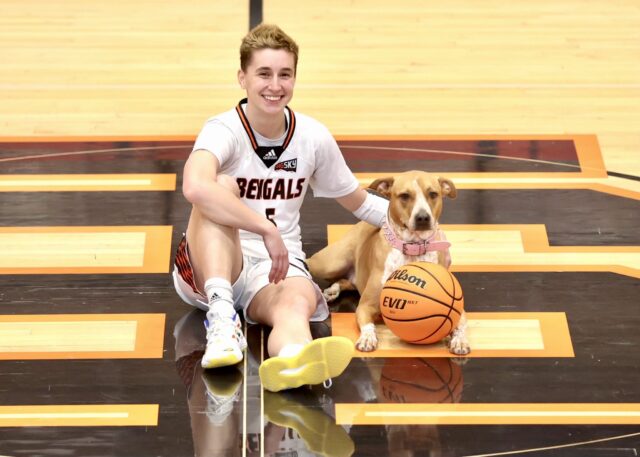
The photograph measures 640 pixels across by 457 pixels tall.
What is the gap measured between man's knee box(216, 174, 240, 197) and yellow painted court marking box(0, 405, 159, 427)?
103cm

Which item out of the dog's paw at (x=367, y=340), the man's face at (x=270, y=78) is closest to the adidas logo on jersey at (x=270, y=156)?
the man's face at (x=270, y=78)

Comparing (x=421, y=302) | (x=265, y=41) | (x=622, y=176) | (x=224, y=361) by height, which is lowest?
(x=224, y=361)

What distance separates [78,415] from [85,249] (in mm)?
1753

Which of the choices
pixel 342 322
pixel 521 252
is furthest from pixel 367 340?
pixel 521 252

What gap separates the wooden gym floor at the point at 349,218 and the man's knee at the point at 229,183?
2.42 feet

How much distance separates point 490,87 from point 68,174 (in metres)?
3.17

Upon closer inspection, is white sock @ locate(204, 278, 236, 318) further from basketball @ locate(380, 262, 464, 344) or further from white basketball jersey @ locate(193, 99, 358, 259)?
basketball @ locate(380, 262, 464, 344)

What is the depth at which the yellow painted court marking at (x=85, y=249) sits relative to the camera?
7.05 metres

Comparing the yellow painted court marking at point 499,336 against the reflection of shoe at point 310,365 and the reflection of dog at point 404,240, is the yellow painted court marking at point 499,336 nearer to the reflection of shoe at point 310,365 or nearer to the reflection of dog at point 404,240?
the reflection of dog at point 404,240

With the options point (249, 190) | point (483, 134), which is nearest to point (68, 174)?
point (249, 190)

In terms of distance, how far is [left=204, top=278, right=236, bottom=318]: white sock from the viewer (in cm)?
591

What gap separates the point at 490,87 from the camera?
950 centimetres

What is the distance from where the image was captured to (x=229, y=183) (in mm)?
6012

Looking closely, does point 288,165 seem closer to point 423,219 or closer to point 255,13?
point 423,219
